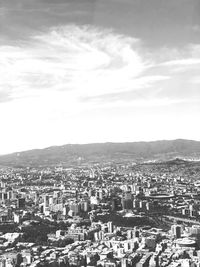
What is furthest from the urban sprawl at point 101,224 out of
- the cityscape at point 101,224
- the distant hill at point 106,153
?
the distant hill at point 106,153

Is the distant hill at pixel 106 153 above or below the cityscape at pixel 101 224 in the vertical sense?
above

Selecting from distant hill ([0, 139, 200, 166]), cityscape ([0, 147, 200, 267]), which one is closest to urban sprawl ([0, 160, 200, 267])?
cityscape ([0, 147, 200, 267])

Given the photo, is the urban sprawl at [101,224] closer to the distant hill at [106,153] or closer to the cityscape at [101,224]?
the cityscape at [101,224]

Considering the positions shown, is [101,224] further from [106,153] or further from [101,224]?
[106,153]

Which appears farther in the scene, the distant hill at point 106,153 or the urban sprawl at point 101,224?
the distant hill at point 106,153

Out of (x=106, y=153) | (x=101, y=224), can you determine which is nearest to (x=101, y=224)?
(x=101, y=224)

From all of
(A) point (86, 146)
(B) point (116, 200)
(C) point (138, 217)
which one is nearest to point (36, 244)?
(C) point (138, 217)

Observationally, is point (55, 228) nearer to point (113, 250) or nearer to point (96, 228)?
point (96, 228)

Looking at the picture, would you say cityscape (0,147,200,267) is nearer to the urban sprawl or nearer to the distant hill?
the urban sprawl
